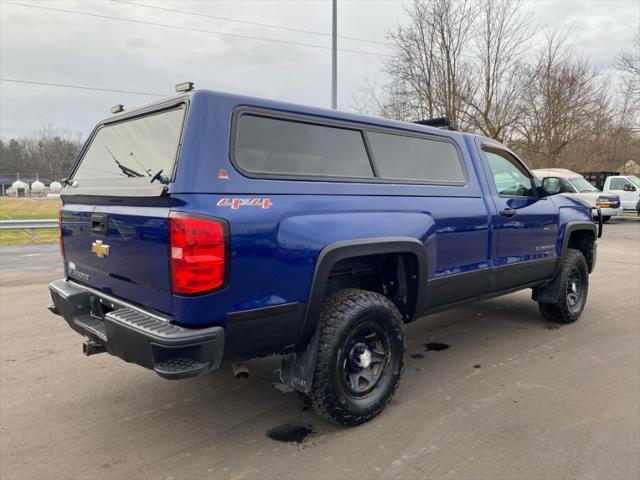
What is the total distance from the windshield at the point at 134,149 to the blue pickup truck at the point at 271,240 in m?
0.02

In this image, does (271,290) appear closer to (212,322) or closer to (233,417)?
(212,322)

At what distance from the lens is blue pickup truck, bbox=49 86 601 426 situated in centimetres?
250

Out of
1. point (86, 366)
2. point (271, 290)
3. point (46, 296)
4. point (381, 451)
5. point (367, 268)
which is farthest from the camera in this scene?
point (46, 296)

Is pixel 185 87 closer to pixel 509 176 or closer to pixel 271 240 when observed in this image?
pixel 271 240

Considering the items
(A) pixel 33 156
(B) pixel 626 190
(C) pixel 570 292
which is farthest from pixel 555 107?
(A) pixel 33 156

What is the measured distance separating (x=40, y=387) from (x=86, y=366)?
47cm

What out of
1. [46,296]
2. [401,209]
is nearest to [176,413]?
[401,209]

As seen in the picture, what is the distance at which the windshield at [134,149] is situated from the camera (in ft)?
9.02

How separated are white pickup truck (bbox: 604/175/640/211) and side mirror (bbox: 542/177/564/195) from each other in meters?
19.3

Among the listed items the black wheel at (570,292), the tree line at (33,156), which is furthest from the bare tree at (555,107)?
the tree line at (33,156)

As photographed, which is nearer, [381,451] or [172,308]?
[172,308]

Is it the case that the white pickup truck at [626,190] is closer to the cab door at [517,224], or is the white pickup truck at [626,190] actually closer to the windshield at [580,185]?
the windshield at [580,185]

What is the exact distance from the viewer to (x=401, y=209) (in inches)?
136

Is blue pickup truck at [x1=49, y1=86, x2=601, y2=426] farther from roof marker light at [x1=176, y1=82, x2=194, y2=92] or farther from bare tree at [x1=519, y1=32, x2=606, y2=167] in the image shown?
bare tree at [x1=519, y1=32, x2=606, y2=167]
